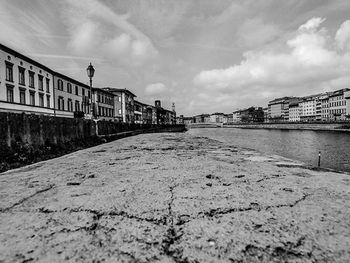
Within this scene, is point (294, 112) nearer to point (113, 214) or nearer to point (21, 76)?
point (21, 76)

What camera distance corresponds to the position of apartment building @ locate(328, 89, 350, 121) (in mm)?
92500

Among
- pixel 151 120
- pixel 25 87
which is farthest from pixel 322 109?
pixel 25 87

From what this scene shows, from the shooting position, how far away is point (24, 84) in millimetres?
25281

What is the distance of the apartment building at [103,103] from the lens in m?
45.1

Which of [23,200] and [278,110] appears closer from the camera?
[23,200]

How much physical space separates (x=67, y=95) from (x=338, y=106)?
11542 cm

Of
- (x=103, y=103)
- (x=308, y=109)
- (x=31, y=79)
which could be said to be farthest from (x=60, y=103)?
(x=308, y=109)

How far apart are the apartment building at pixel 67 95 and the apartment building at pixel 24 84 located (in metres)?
1.54

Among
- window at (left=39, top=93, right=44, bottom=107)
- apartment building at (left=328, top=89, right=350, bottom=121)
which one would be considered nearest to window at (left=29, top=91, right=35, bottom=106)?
window at (left=39, top=93, right=44, bottom=107)

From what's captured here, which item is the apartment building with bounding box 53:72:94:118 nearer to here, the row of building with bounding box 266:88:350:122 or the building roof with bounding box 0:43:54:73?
the building roof with bounding box 0:43:54:73

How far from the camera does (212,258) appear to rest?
48.2 inches

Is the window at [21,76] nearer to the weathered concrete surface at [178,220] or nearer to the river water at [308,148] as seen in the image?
the river water at [308,148]

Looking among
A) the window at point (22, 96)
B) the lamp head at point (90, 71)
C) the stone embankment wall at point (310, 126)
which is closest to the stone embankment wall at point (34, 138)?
the lamp head at point (90, 71)

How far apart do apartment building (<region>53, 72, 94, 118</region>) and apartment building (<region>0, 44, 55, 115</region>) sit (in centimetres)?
154
